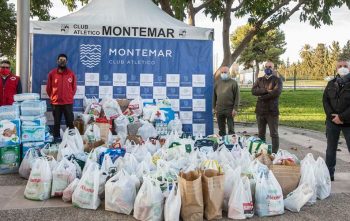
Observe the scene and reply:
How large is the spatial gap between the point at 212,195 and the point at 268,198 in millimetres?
660

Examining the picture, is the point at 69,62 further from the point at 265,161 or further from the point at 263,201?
the point at 263,201

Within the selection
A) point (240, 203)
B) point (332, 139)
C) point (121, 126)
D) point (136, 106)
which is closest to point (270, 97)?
point (332, 139)

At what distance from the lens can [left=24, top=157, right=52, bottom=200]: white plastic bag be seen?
4.85 metres

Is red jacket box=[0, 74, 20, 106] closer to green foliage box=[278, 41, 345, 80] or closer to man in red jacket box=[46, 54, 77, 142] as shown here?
man in red jacket box=[46, 54, 77, 142]

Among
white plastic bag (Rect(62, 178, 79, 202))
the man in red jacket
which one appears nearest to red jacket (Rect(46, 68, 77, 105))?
the man in red jacket

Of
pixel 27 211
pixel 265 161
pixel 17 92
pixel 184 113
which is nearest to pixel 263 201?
pixel 265 161

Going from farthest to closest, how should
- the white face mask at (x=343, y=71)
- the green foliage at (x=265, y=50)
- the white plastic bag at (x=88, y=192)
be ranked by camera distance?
the green foliage at (x=265, y=50)
the white face mask at (x=343, y=71)
the white plastic bag at (x=88, y=192)

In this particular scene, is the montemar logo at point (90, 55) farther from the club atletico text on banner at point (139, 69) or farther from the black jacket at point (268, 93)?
the black jacket at point (268, 93)

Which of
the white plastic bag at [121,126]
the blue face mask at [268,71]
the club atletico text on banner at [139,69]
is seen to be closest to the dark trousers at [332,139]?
the blue face mask at [268,71]

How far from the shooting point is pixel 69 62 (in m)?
8.41

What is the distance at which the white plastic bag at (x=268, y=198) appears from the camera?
176 inches

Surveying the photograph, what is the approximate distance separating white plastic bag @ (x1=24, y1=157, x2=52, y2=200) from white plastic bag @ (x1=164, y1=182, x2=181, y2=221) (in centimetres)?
159

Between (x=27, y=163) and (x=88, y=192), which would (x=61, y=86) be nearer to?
(x=27, y=163)

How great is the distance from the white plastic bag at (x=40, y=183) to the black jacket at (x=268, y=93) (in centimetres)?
398
